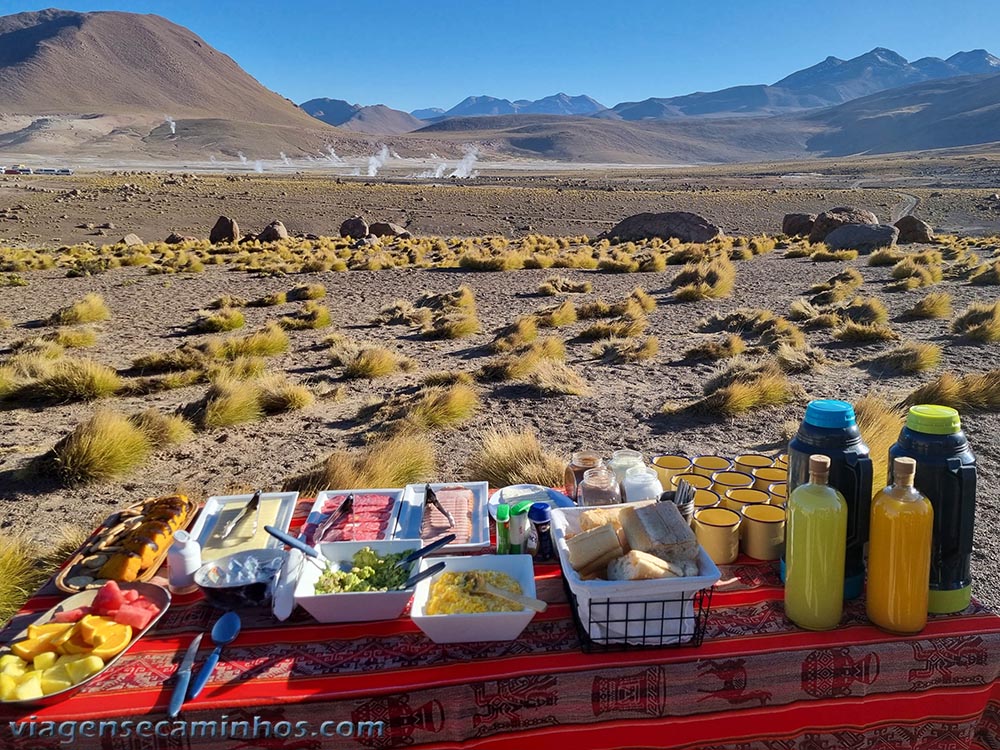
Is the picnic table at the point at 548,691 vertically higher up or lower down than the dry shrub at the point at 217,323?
higher up

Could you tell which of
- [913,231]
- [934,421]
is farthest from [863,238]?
[934,421]

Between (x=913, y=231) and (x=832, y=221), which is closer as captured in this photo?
(x=913, y=231)

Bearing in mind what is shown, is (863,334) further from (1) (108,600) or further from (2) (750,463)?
(1) (108,600)

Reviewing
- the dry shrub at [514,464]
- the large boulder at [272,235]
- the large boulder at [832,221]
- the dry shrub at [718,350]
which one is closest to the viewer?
the dry shrub at [514,464]

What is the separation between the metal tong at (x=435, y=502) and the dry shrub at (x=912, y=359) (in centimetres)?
787

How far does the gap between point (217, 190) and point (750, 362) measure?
52.0 metres

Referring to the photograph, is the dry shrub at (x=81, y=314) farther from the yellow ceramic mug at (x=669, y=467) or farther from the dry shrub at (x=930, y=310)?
the dry shrub at (x=930, y=310)

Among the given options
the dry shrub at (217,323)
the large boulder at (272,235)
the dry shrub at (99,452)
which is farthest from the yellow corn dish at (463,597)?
the large boulder at (272,235)

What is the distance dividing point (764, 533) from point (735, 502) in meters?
0.17

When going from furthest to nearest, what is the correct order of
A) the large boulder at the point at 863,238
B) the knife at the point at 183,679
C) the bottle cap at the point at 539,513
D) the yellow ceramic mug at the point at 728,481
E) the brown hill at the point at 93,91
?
the brown hill at the point at 93,91
the large boulder at the point at 863,238
the yellow ceramic mug at the point at 728,481
the bottle cap at the point at 539,513
the knife at the point at 183,679

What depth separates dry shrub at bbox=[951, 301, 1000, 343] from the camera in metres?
10.7

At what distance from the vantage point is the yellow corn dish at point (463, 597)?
2191mm

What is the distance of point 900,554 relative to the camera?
2.08 metres

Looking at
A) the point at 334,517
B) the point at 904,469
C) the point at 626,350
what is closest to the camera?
the point at 904,469
